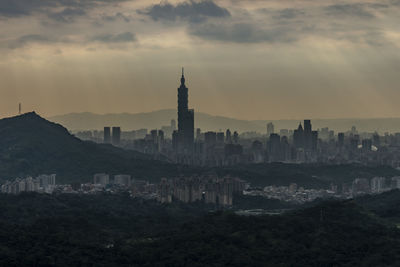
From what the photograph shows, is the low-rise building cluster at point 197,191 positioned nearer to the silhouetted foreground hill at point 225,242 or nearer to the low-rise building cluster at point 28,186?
the low-rise building cluster at point 28,186

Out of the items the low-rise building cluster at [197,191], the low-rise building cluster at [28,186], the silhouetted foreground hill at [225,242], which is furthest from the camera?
the low-rise building cluster at [28,186]

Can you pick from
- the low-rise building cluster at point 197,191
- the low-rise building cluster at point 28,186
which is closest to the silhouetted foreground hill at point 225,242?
the low-rise building cluster at point 197,191

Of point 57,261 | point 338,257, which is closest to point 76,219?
point 57,261

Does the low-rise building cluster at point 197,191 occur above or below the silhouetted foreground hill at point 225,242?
above

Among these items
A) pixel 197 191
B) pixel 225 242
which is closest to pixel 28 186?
pixel 197 191

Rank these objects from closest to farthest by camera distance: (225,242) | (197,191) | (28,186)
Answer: (225,242) < (197,191) < (28,186)

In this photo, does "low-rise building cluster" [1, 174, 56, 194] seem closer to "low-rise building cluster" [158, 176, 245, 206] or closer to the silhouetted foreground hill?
"low-rise building cluster" [158, 176, 245, 206]

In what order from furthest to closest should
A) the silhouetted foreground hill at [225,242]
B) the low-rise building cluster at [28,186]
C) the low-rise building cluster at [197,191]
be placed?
the low-rise building cluster at [28,186], the low-rise building cluster at [197,191], the silhouetted foreground hill at [225,242]

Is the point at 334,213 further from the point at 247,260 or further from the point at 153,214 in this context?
the point at 153,214

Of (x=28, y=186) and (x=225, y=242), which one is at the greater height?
(x=28, y=186)

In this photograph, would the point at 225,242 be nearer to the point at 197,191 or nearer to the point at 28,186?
the point at 197,191
